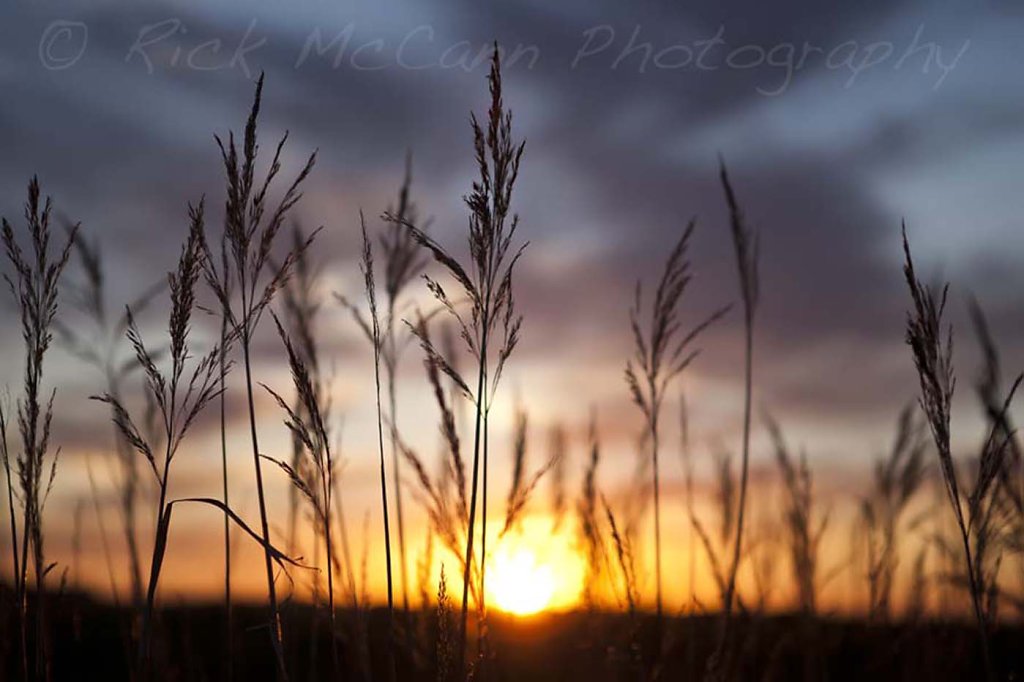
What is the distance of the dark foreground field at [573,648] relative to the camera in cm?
361

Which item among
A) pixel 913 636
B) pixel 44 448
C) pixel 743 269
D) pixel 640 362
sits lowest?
pixel 913 636

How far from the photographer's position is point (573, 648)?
4691mm

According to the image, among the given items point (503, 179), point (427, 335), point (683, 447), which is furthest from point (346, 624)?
point (503, 179)

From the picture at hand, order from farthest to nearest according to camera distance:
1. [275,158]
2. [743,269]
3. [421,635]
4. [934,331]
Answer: [743,269] → [421,635] → [275,158] → [934,331]

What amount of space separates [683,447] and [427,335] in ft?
5.45

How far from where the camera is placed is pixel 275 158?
104 inches

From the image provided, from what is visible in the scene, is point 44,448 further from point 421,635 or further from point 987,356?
point 987,356

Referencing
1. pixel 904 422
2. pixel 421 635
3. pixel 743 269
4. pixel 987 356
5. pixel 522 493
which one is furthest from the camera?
pixel 904 422

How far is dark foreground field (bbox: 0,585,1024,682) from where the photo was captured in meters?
3.61

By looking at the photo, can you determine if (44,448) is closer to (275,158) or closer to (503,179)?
(275,158)

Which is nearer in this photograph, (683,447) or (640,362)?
(640,362)

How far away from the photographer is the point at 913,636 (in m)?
4.76

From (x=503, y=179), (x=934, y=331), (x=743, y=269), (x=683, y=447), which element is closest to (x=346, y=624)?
(x=683, y=447)

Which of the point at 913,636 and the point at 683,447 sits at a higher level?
the point at 683,447
